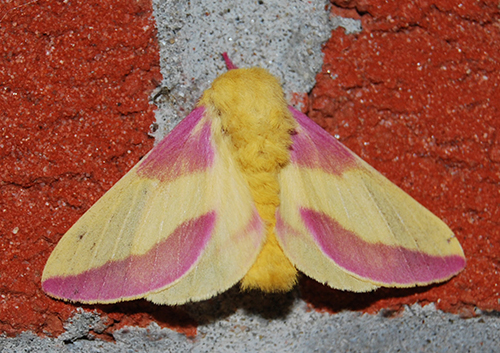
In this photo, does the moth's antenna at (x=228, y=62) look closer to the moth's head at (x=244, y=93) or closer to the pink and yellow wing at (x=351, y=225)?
the moth's head at (x=244, y=93)

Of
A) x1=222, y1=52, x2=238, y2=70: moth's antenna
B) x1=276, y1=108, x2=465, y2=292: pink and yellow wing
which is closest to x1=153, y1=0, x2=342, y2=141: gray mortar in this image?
x1=222, y1=52, x2=238, y2=70: moth's antenna

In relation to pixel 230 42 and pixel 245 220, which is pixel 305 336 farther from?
pixel 230 42

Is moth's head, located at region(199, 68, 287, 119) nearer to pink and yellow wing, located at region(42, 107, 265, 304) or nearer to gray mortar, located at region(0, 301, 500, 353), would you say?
pink and yellow wing, located at region(42, 107, 265, 304)

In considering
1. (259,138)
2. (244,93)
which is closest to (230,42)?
(244,93)

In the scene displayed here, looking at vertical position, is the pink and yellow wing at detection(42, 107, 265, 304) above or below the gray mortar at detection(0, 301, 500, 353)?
above

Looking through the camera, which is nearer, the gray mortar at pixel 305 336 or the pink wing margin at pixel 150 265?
the pink wing margin at pixel 150 265

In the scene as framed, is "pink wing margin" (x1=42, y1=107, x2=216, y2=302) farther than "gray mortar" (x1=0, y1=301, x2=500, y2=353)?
No

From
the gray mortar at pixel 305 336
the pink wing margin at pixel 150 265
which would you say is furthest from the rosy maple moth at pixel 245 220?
the gray mortar at pixel 305 336

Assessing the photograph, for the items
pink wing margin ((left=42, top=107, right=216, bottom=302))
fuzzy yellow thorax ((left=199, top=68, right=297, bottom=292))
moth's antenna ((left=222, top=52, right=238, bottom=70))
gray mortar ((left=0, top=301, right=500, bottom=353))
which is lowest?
gray mortar ((left=0, top=301, right=500, bottom=353))
